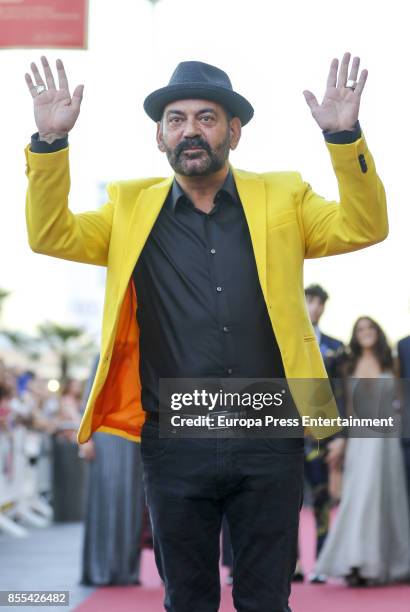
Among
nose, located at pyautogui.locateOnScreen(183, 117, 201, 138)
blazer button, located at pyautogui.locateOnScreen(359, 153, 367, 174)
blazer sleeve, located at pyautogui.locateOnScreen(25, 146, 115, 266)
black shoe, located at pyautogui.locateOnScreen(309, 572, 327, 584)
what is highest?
nose, located at pyautogui.locateOnScreen(183, 117, 201, 138)

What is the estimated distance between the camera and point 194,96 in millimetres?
3479

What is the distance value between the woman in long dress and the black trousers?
153 inches

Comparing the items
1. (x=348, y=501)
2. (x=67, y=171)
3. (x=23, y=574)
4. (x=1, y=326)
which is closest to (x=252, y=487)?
(x=67, y=171)

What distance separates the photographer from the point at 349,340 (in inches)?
311

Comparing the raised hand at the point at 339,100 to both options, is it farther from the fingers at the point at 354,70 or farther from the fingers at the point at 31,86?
the fingers at the point at 31,86

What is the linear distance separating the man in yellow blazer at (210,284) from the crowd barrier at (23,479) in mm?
7888

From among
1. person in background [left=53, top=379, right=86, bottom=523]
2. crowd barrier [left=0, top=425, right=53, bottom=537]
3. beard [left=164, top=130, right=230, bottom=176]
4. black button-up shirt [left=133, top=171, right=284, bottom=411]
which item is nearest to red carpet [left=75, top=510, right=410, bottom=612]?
black button-up shirt [left=133, top=171, right=284, bottom=411]

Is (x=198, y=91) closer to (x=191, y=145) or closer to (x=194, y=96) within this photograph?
(x=194, y=96)

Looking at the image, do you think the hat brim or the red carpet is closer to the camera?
the hat brim

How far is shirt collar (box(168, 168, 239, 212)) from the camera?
354 centimetres

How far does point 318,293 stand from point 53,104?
4.23 metres

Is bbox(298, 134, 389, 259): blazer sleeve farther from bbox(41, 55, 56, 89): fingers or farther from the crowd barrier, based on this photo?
the crowd barrier

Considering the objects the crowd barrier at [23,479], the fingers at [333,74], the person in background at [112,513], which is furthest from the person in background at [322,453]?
the crowd barrier at [23,479]

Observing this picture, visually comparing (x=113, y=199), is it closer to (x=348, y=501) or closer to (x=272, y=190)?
(x=272, y=190)
